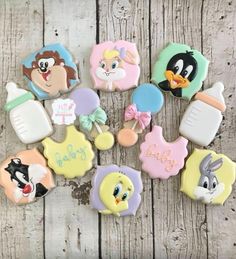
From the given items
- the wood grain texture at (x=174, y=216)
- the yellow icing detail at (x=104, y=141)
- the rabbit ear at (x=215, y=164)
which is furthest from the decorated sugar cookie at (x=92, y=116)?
the rabbit ear at (x=215, y=164)

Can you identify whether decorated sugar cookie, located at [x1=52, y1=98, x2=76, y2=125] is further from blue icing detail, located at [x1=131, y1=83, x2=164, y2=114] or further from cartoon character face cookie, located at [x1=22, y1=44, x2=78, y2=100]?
blue icing detail, located at [x1=131, y1=83, x2=164, y2=114]

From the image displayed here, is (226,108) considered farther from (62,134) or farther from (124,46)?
(62,134)

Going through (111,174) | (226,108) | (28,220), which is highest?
(226,108)

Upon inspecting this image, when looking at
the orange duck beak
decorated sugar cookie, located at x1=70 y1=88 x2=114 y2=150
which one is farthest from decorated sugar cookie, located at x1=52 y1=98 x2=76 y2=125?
the orange duck beak

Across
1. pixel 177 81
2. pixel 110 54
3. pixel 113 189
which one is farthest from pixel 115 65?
pixel 113 189

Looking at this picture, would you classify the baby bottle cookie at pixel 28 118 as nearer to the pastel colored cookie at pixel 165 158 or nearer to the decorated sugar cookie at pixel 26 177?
the decorated sugar cookie at pixel 26 177

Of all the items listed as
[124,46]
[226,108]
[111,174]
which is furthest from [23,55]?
[226,108]
